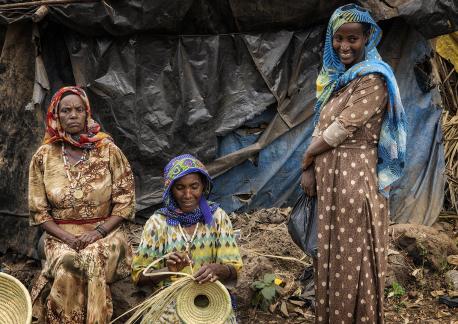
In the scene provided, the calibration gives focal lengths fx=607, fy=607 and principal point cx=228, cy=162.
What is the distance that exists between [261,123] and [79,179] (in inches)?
104

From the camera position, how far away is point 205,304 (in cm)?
329

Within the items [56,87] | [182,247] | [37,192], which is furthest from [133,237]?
[182,247]

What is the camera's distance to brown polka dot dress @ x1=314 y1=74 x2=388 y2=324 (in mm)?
3338

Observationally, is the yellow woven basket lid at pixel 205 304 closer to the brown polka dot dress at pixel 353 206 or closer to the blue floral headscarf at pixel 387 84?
the brown polka dot dress at pixel 353 206

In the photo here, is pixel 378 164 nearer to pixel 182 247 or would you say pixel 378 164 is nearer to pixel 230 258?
pixel 230 258

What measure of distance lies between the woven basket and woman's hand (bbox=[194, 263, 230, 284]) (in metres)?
0.87

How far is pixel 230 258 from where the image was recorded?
3.47 metres

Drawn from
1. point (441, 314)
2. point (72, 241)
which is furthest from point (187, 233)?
point (441, 314)

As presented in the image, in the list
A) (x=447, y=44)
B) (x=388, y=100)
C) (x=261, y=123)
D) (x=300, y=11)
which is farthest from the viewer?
(x=447, y=44)

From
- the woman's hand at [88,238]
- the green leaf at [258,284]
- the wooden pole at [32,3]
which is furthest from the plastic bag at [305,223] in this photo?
the wooden pole at [32,3]

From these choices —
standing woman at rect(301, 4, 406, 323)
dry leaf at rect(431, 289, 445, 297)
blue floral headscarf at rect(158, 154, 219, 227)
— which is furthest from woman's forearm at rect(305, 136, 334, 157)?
dry leaf at rect(431, 289, 445, 297)

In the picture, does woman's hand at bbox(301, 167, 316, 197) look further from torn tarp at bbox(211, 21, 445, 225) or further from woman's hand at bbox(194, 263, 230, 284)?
torn tarp at bbox(211, 21, 445, 225)

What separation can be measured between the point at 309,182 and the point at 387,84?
0.73 metres

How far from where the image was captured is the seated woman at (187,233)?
3.43 metres
